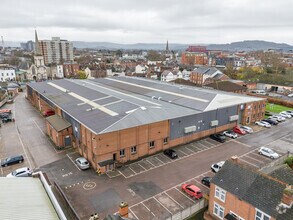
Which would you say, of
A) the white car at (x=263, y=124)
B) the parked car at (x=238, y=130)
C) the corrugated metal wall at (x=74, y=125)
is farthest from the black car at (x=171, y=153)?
the white car at (x=263, y=124)

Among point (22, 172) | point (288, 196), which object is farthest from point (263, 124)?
point (22, 172)

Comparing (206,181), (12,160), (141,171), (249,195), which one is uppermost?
(249,195)

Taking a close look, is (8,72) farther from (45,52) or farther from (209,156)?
(209,156)

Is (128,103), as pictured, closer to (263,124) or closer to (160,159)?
(160,159)

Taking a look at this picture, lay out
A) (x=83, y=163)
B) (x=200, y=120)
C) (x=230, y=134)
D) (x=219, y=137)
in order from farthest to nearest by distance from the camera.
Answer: (x=230, y=134), (x=219, y=137), (x=200, y=120), (x=83, y=163)

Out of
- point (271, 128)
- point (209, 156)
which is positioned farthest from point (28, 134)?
point (271, 128)

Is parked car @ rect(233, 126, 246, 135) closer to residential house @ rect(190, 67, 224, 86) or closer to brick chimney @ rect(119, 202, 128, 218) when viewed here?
brick chimney @ rect(119, 202, 128, 218)
